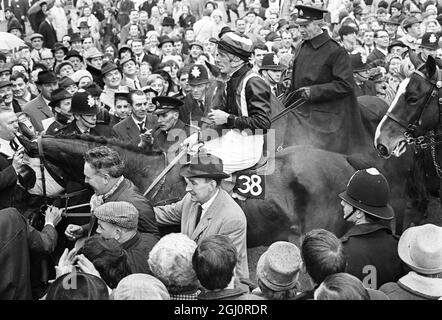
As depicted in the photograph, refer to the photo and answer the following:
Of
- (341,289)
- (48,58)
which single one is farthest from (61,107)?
(48,58)

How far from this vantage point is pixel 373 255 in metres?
5.42

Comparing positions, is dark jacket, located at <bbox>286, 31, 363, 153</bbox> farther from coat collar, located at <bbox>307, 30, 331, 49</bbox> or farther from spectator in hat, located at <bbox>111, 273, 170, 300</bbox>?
spectator in hat, located at <bbox>111, 273, 170, 300</bbox>

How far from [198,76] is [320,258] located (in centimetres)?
724

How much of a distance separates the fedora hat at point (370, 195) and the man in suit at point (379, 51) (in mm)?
7668

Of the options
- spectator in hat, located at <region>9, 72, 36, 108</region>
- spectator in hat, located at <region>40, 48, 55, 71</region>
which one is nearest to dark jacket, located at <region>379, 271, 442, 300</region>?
spectator in hat, located at <region>9, 72, 36, 108</region>

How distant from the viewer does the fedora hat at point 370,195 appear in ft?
18.7

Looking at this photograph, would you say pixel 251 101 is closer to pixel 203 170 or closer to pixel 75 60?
pixel 203 170

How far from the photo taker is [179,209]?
22.6ft

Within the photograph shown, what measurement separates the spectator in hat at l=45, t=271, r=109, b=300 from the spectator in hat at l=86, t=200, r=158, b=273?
1194 millimetres

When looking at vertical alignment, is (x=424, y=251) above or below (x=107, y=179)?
above
